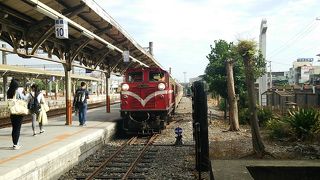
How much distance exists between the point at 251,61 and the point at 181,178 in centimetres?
373

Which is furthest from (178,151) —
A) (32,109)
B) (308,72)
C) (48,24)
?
(308,72)

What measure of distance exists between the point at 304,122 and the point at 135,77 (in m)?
7.11

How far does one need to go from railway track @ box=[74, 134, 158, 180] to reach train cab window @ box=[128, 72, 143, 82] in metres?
3.46

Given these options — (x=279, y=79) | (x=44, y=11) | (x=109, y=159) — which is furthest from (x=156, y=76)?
(x=279, y=79)

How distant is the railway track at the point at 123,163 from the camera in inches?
397

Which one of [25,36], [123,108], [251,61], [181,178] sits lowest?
[181,178]

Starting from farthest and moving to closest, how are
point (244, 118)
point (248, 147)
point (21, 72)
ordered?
point (21, 72), point (244, 118), point (248, 147)

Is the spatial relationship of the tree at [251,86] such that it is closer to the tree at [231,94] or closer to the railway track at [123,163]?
the railway track at [123,163]

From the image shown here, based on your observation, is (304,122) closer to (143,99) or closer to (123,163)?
(143,99)

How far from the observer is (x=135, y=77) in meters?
18.3

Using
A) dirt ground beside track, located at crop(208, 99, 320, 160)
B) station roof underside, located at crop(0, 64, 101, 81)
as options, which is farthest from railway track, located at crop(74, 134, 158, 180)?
station roof underside, located at crop(0, 64, 101, 81)

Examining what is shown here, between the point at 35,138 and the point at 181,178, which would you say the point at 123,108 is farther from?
the point at 181,178

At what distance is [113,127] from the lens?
58.1 feet

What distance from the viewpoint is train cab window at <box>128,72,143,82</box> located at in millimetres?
18188
